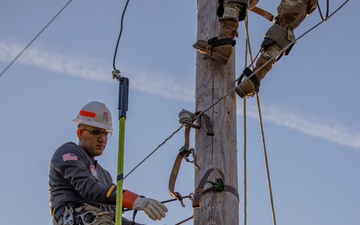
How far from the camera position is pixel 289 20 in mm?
6766

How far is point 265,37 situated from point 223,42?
46 cm

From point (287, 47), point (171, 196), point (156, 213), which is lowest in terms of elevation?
point (156, 213)

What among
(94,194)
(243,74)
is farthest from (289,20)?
(94,194)

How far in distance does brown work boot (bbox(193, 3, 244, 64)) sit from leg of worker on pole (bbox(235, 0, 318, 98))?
0.79ft

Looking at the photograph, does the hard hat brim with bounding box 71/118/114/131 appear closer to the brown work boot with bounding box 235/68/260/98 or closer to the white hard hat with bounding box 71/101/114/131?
the white hard hat with bounding box 71/101/114/131

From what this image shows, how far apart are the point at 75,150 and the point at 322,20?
7.09 feet

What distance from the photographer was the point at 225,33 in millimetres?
6465

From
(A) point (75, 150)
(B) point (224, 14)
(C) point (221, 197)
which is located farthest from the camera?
(B) point (224, 14)

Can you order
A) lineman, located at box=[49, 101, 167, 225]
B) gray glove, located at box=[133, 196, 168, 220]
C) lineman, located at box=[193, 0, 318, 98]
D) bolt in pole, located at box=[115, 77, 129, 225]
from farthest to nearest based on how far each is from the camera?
lineman, located at box=[193, 0, 318, 98] → lineman, located at box=[49, 101, 167, 225] → gray glove, located at box=[133, 196, 168, 220] → bolt in pole, located at box=[115, 77, 129, 225]

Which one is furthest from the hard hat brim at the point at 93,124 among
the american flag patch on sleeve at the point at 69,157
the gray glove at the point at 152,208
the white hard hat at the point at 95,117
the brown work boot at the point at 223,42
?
the gray glove at the point at 152,208

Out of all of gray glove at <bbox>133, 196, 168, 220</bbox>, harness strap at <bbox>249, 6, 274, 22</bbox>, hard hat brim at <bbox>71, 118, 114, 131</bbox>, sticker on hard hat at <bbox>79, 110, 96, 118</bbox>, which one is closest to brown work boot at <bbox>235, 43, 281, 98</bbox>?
harness strap at <bbox>249, 6, 274, 22</bbox>

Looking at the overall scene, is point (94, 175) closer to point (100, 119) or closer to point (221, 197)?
point (100, 119)

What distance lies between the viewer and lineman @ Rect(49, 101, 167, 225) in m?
5.45

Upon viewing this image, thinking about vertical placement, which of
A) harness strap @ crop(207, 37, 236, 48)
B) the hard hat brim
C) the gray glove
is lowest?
the gray glove
